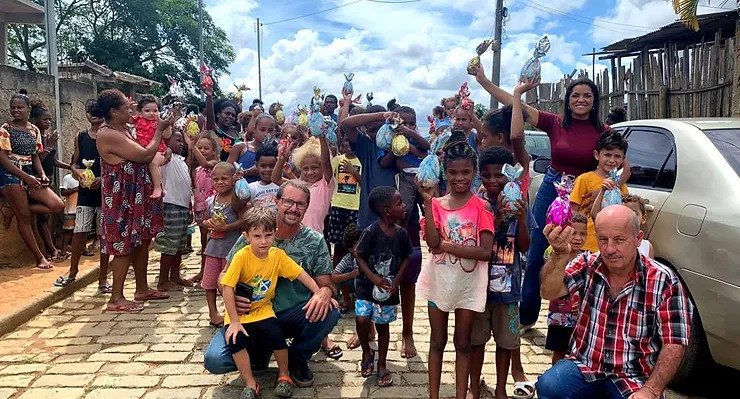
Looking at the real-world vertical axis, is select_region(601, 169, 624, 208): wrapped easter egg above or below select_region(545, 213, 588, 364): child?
above

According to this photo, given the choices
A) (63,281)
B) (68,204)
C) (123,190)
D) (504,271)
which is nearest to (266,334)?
(504,271)

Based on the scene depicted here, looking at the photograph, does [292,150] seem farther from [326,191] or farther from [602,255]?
[602,255]

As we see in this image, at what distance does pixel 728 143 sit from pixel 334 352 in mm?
2997

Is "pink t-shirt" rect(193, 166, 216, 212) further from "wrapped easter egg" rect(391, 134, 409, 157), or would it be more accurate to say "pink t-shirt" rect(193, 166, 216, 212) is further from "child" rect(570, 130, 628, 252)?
"child" rect(570, 130, 628, 252)

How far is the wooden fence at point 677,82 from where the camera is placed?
25.3 ft

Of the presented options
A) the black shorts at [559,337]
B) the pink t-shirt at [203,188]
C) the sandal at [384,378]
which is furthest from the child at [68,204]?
the black shorts at [559,337]

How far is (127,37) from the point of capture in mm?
31312

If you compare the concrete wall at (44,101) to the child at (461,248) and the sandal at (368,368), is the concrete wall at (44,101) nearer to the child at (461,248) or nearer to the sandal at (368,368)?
the sandal at (368,368)

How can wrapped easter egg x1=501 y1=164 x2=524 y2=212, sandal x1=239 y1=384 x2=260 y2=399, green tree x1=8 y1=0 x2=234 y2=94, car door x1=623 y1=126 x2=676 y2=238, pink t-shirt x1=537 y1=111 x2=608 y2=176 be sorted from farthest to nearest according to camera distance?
green tree x1=8 y1=0 x2=234 y2=94, pink t-shirt x1=537 y1=111 x2=608 y2=176, car door x1=623 y1=126 x2=676 y2=238, sandal x1=239 y1=384 x2=260 y2=399, wrapped easter egg x1=501 y1=164 x2=524 y2=212

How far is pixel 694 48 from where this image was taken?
8.41 metres

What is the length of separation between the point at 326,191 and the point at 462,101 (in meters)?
1.50

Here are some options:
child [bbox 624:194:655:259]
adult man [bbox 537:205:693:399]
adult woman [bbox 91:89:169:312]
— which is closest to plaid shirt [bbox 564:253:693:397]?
adult man [bbox 537:205:693:399]

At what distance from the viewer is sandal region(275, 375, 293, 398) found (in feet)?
10.9

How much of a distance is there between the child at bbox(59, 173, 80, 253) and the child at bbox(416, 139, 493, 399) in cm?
535
